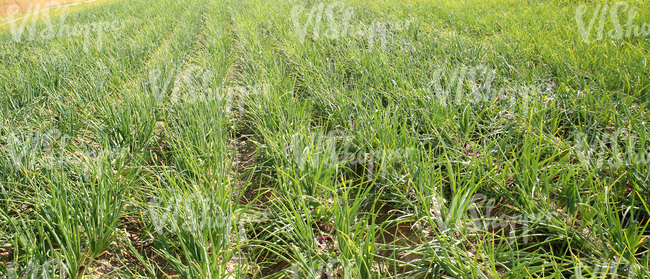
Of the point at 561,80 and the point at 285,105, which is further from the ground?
the point at 561,80

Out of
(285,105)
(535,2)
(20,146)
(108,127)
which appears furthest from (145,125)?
(535,2)

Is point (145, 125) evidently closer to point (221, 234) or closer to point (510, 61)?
point (221, 234)

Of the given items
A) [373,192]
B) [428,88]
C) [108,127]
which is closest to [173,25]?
[108,127]

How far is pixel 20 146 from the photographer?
54.0 inches

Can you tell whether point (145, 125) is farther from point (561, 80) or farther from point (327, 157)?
point (561, 80)

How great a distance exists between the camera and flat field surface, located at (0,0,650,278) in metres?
0.92

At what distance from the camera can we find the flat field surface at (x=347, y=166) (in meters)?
0.92

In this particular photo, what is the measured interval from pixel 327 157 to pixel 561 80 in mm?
1325

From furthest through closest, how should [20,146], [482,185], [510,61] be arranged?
[510,61]
[20,146]
[482,185]

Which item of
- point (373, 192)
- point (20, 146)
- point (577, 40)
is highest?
point (577, 40)

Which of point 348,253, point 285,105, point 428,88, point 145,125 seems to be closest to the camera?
point 348,253

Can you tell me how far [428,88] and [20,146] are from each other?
1704 millimetres

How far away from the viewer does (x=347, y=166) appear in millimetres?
1436

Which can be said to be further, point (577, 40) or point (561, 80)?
point (577, 40)
